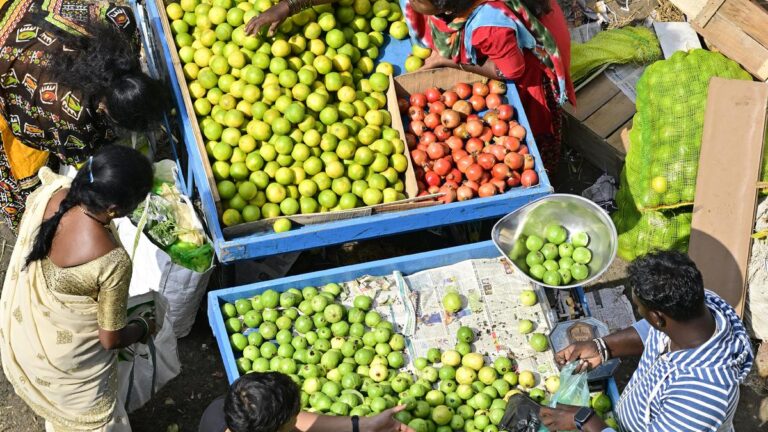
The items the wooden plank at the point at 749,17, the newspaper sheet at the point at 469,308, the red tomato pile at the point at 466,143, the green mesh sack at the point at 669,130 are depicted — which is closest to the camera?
the newspaper sheet at the point at 469,308

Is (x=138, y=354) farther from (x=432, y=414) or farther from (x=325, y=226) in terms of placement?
(x=432, y=414)

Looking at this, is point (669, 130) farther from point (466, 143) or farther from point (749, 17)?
point (466, 143)

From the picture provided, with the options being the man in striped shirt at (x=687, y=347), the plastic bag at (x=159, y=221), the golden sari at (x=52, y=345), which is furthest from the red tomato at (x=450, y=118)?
the golden sari at (x=52, y=345)

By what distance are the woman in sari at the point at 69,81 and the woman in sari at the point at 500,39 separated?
2.78 feet

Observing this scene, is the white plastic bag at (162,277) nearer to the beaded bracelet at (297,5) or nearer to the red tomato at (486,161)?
the beaded bracelet at (297,5)

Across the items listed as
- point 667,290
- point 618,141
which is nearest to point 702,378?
point 667,290

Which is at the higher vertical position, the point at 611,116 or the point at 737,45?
the point at 737,45

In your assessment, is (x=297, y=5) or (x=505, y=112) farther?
(x=505, y=112)

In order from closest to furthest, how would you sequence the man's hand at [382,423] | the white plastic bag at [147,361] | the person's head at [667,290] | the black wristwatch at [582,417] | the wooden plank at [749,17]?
the person's head at [667,290], the black wristwatch at [582,417], the man's hand at [382,423], the white plastic bag at [147,361], the wooden plank at [749,17]

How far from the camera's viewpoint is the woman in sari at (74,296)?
3143mm

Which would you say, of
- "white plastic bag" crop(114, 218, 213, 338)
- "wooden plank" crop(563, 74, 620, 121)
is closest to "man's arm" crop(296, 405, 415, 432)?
"white plastic bag" crop(114, 218, 213, 338)

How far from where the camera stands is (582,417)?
322 centimetres

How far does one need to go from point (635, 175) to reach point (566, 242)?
54.7 inches

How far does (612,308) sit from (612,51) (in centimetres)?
205
